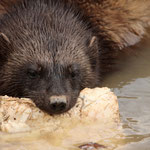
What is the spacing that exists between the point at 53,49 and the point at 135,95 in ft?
4.19

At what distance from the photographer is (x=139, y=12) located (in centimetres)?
666

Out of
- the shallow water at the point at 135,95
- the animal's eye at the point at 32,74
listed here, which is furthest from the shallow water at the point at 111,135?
the animal's eye at the point at 32,74

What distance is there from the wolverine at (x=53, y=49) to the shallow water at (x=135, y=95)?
29 centimetres

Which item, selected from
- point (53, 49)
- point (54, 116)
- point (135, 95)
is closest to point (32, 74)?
point (53, 49)

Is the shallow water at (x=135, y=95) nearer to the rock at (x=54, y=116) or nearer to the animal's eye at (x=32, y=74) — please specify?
the rock at (x=54, y=116)

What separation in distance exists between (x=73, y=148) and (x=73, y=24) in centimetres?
203

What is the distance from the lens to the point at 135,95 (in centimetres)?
541

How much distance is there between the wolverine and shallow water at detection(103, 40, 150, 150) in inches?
11.3

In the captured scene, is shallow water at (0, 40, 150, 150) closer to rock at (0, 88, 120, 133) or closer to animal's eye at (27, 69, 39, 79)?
rock at (0, 88, 120, 133)

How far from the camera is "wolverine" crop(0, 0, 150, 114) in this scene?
4520 mm

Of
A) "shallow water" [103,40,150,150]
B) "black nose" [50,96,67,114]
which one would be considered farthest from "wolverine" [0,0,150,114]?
"shallow water" [103,40,150,150]

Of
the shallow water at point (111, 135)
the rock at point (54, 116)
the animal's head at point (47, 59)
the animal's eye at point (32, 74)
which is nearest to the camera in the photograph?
the shallow water at point (111, 135)

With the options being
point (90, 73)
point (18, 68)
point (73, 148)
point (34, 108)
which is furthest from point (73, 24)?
point (73, 148)

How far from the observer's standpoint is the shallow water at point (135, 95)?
4.15 m
